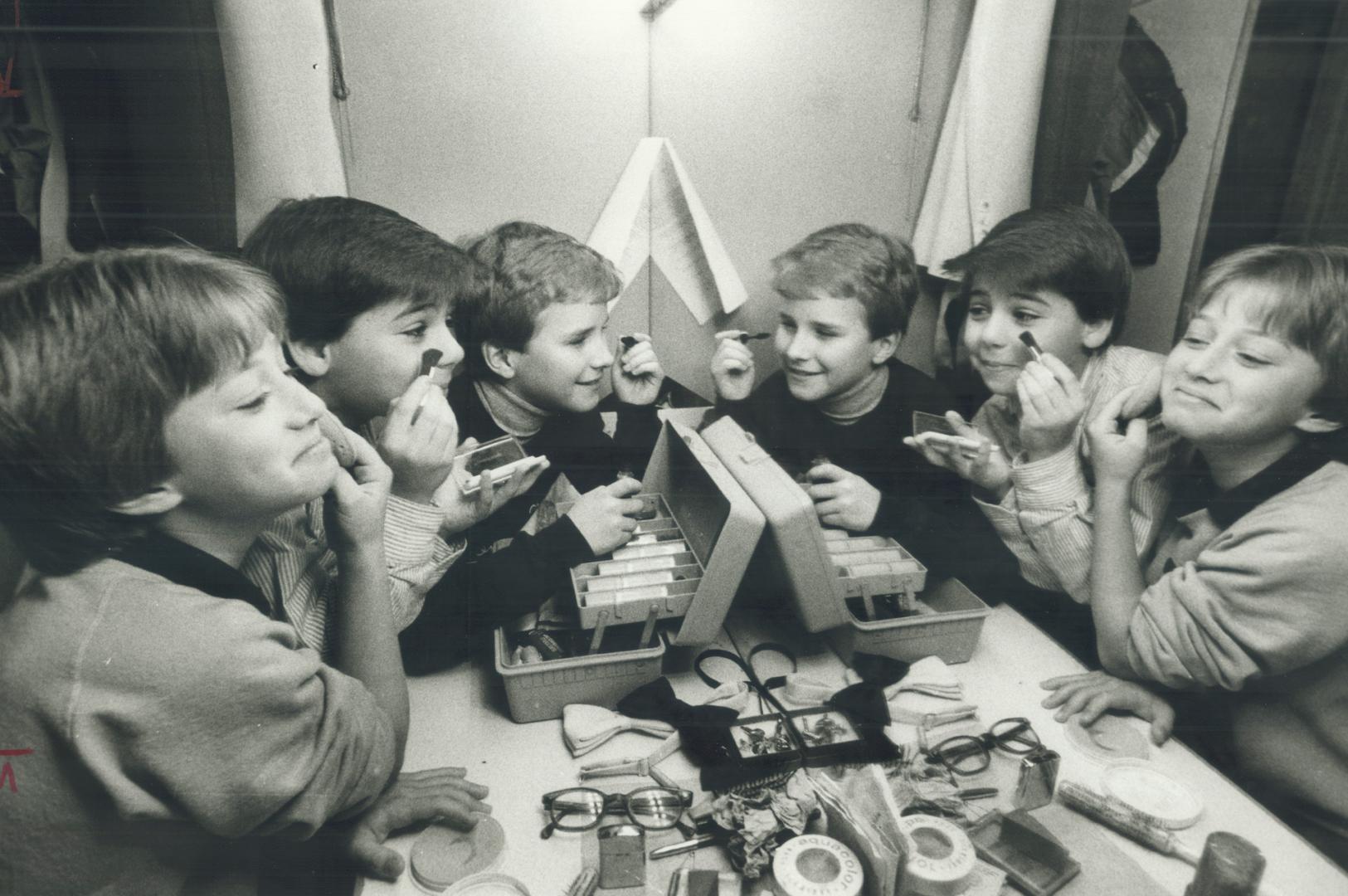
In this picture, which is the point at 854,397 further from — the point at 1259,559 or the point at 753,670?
the point at 1259,559

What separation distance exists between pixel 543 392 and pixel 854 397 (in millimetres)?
844

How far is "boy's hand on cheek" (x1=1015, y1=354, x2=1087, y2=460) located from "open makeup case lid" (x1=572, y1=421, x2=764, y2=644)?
0.66 meters

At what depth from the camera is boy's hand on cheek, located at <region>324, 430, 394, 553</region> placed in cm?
119

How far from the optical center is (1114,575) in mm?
1382

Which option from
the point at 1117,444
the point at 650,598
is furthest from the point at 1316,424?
the point at 650,598

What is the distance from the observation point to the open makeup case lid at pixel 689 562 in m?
1.28

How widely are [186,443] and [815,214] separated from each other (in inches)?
70.1

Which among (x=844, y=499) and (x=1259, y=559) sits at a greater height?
(x=1259, y=559)

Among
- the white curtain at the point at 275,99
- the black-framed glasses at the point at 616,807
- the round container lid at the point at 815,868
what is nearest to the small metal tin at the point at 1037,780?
the round container lid at the point at 815,868

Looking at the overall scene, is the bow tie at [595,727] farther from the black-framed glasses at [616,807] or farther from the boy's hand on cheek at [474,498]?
the boy's hand on cheek at [474,498]

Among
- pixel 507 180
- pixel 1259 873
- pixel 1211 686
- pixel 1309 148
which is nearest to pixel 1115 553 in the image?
pixel 1211 686

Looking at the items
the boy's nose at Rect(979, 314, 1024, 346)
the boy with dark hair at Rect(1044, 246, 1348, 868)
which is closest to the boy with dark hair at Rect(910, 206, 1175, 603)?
the boy's nose at Rect(979, 314, 1024, 346)

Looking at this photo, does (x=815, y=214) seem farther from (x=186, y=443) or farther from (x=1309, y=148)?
(x=186, y=443)

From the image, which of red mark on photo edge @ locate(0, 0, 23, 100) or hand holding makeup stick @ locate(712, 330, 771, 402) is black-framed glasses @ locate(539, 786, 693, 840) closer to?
hand holding makeup stick @ locate(712, 330, 771, 402)
